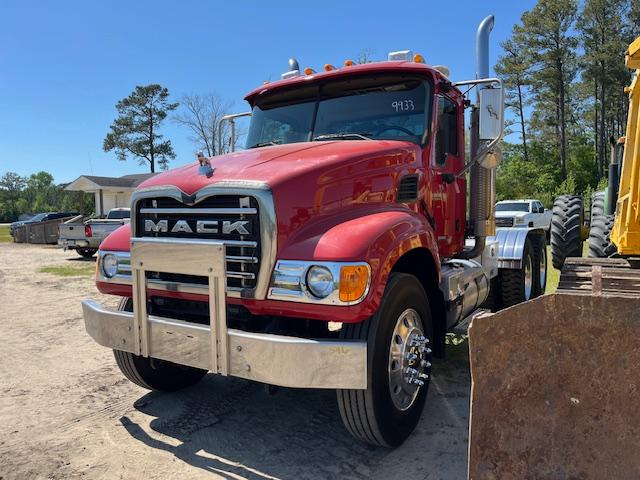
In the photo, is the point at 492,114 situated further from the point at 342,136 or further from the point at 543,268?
the point at 543,268

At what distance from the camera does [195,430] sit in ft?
11.8

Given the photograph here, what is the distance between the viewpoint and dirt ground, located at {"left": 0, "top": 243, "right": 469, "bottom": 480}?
10.1 ft

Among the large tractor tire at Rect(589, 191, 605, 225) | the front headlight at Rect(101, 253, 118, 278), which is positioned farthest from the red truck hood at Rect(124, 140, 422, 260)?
the large tractor tire at Rect(589, 191, 605, 225)

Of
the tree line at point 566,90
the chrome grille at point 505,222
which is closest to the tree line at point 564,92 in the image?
the tree line at point 566,90

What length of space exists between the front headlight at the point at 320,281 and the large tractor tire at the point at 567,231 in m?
6.75

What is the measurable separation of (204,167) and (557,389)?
7.87ft

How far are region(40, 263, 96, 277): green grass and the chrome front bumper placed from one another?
10097mm

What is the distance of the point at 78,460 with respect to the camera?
3.20 metres

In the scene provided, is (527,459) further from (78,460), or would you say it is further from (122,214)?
(122,214)

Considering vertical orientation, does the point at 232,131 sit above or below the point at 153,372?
above

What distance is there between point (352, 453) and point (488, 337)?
4.38 ft

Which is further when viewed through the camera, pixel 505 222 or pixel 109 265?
pixel 505 222

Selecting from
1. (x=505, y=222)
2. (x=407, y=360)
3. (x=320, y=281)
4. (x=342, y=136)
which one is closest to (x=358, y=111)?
(x=342, y=136)

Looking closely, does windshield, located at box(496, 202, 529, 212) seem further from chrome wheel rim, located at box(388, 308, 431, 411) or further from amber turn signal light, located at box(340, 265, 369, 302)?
amber turn signal light, located at box(340, 265, 369, 302)
